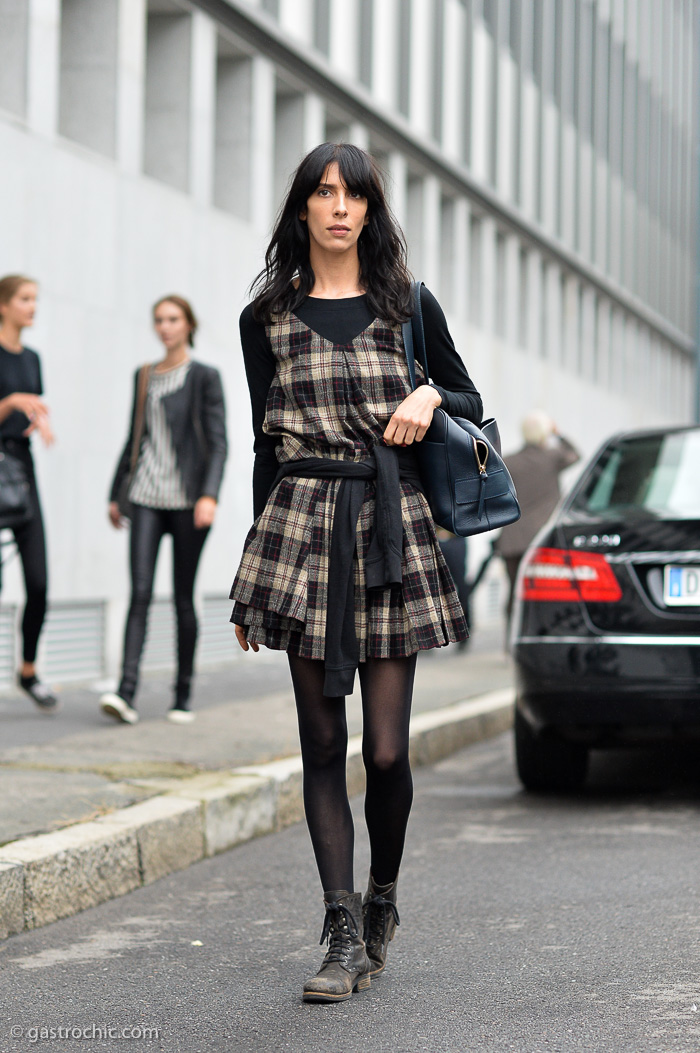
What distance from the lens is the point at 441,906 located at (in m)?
4.61

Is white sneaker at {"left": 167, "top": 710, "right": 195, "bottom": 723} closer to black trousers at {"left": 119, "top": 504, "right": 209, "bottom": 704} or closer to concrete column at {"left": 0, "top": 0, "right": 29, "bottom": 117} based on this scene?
black trousers at {"left": 119, "top": 504, "right": 209, "bottom": 704}

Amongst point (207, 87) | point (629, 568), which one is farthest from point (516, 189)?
point (629, 568)

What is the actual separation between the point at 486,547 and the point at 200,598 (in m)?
8.26

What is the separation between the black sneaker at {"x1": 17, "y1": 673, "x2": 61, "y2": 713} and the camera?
25.7ft

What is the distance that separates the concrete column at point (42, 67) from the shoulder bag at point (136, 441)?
9.30 feet

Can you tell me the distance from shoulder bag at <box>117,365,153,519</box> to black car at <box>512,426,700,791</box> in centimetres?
231

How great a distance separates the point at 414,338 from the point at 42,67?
6942 millimetres

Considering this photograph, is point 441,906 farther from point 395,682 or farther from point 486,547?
point 486,547

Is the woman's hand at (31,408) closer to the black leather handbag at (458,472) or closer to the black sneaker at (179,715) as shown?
the black sneaker at (179,715)

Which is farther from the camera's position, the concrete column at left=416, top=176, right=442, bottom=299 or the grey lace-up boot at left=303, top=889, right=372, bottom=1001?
the concrete column at left=416, top=176, right=442, bottom=299

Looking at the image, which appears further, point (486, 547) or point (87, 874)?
point (486, 547)

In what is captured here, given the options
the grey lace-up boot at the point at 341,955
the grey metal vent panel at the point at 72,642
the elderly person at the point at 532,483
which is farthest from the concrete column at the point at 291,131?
the grey lace-up boot at the point at 341,955

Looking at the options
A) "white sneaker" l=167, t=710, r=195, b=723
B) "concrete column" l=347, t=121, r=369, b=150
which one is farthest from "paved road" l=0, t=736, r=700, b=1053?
"concrete column" l=347, t=121, r=369, b=150

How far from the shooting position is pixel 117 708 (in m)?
7.41
